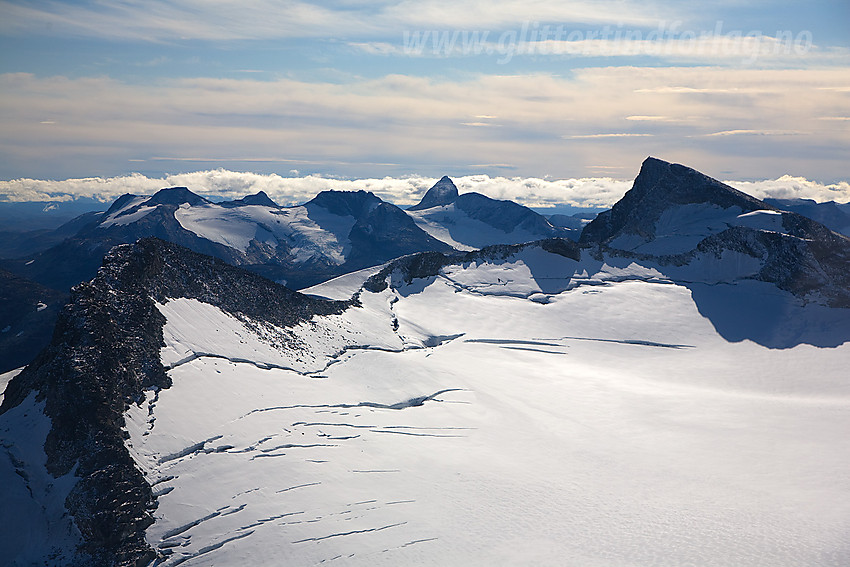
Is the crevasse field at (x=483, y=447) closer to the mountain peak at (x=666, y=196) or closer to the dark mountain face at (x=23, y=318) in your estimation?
the mountain peak at (x=666, y=196)

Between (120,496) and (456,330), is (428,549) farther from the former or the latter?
(456,330)

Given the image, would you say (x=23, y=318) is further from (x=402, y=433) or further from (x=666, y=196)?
(x=666, y=196)

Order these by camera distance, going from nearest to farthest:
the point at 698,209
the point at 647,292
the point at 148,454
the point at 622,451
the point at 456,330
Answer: the point at 148,454, the point at 622,451, the point at 456,330, the point at 647,292, the point at 698,209

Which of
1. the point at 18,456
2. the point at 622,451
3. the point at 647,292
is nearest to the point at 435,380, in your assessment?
→ the point at 622,451

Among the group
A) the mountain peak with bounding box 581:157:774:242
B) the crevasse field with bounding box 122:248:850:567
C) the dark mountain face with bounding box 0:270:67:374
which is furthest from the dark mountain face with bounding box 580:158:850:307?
the dark mountain face with bounding box 0:270:67:374

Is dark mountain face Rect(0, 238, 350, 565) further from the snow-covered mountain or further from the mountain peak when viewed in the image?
the mountain peak

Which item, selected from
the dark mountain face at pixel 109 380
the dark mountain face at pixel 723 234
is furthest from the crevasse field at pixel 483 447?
the dark mountain face at pixel 723 234
